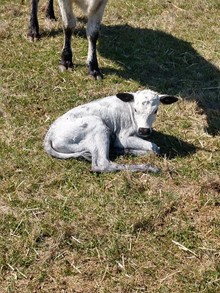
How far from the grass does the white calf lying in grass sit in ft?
0.41

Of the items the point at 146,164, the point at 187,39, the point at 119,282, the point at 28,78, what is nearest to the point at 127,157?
the point at 146,164

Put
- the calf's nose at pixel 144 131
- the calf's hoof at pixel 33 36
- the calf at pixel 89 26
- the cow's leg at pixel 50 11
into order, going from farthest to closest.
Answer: the cow's leg at pixel 50 11
the calf's hoof at pixel 33 36
the calf at pixel 89 26
the calf's nose at pixel 144 131

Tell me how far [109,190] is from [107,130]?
0.72 metres

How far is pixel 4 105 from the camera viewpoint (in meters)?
6.96

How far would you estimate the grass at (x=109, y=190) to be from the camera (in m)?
4.48

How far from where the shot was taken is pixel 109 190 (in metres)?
5.43

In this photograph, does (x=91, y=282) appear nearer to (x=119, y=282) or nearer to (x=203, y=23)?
(x=119, y=282)

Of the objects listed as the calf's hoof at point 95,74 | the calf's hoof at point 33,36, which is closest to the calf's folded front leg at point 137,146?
the calf's hoof at point 95,74

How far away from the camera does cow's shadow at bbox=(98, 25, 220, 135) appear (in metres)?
7.51

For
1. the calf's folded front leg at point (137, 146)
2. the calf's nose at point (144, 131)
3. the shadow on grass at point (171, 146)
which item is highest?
the calf's nose at point (144, 131)

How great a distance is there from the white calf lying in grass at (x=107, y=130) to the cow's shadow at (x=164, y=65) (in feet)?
3.58

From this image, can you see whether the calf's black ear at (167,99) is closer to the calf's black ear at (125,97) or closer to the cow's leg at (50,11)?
the calf's black ear at (125,97)

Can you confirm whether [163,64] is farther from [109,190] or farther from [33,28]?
[109,190]

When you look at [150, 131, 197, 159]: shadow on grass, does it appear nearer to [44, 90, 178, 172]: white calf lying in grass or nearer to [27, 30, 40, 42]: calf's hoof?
[44, 90, 178, 172]: white calf lying in grass
